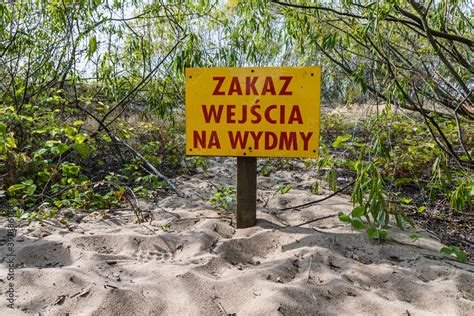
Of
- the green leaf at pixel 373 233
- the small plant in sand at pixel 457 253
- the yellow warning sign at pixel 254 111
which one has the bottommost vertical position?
the small plant in sand at pixel 457 253

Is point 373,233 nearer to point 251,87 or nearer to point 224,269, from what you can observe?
point 224,269

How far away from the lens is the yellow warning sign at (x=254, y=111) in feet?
7.29

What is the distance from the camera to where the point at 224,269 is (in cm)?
188

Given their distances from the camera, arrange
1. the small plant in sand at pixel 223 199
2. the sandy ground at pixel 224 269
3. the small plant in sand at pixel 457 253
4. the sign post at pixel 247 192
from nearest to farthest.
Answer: the sandy ground at pixel 224 269
the small plant in sand at pixel 457 253
the sign post at pixel 247 192
the small plant in sand at pixel 223 199

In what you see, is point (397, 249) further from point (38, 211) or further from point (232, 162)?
point (232, 162)

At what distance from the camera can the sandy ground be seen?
153 cm

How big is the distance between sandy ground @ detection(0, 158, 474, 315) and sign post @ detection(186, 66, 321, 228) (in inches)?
20.5

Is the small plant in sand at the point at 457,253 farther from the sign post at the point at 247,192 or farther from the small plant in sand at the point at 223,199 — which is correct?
the small plant in sand at the point at 223,199

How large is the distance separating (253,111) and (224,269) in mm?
945

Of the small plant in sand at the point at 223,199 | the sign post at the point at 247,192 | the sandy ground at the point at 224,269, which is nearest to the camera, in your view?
the sandy ground at the point at 224,269

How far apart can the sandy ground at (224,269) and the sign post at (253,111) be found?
52 cm

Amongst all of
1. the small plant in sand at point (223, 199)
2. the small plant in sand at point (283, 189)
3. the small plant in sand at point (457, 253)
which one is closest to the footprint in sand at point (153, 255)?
the small plant in sand at point (223, 199)

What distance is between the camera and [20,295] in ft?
5.17

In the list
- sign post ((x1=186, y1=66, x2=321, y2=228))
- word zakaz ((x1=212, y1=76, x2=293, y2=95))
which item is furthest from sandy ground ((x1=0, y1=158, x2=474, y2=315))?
word zakaz ((x1=212, y1=76, x2=293, y2=95))
